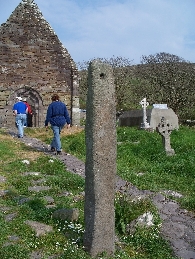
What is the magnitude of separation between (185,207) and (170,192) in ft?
3.16

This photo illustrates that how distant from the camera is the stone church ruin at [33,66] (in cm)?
1866

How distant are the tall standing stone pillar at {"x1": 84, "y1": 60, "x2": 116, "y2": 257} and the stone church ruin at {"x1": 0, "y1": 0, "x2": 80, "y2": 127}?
49.9 ft

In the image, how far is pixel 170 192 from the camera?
7.10 m

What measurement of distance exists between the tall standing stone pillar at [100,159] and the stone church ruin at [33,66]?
15207 mm

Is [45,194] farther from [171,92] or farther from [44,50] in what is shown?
[171,92]

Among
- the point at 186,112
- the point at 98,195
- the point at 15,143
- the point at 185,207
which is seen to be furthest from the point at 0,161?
the point at 186,112

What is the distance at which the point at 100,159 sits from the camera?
413cm

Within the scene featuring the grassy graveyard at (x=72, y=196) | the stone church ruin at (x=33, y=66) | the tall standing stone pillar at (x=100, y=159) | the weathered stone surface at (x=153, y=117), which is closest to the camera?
the tall standing stone pillar at (x=100, y=159)

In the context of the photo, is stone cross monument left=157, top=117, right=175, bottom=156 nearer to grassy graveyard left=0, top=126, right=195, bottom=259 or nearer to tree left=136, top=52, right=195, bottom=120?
grassy graveyard left=0, top=126, right=195, bottom=259

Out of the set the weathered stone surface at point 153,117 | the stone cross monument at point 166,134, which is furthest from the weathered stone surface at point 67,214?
the weathered stone surface at point 153,117

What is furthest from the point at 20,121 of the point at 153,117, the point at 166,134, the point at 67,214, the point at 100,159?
the point at 100,159

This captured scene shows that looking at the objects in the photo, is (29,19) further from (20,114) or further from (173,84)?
(173,84)

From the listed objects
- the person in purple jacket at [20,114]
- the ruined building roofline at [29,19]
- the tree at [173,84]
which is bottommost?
the person in purple jacket at [20,114]

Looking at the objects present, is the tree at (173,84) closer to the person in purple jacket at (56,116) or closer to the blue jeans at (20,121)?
the blue jeans at (20,121)
